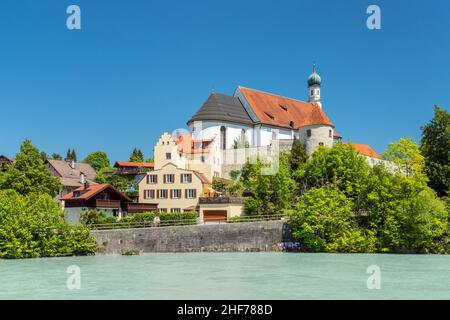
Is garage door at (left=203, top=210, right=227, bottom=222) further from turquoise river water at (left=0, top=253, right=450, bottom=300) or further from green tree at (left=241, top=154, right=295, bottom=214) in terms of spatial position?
turquoise river water at (left=0, top=253, right=450, bottom=300)

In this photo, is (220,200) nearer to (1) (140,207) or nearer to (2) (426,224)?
(1) (140,207)

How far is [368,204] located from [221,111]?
29.7 metres

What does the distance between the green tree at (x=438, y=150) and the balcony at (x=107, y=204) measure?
28.8 metres

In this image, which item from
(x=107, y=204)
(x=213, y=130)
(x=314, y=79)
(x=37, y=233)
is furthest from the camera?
(x=314, y=79)

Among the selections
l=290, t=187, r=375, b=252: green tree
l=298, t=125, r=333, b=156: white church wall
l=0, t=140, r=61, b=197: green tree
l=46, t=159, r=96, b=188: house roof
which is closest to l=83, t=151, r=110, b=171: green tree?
l=46, t=159, r=96, b=188: house roof

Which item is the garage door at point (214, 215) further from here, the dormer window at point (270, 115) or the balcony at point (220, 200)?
the dormer window at point (270, 115)

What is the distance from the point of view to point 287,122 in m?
72.4

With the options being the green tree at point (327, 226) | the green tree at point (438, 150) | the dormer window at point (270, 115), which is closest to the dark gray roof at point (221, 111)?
the dormer window at point (270, 115)

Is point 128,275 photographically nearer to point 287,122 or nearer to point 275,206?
point 275,206

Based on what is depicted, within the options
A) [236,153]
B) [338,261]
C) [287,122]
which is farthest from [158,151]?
[338,261]

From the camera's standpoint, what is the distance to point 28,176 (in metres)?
53.2

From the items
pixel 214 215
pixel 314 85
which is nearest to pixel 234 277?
pixel 214 215

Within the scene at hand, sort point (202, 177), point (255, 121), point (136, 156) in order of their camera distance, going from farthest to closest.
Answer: point (136, 156) → point (255, 121) → point (202, 177)

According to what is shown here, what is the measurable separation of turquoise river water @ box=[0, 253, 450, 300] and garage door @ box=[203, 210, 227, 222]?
12.3 m
